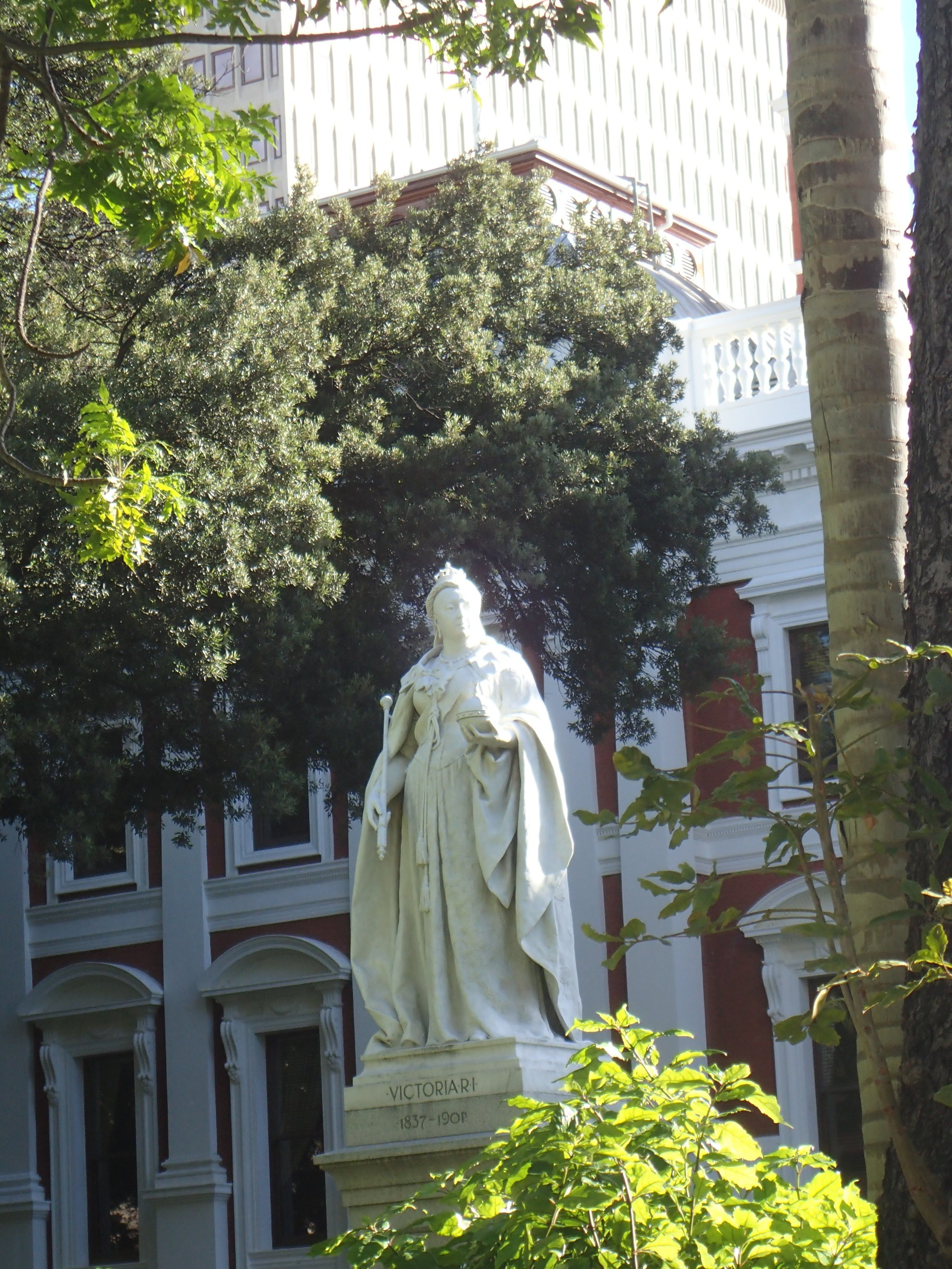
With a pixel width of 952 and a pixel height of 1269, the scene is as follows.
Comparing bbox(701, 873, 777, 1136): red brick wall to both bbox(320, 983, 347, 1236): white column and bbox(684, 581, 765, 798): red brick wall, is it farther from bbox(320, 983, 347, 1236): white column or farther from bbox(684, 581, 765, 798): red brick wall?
bbox(320, 983, 347, 1236): white column

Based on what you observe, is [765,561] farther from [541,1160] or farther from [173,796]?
[541,1160]

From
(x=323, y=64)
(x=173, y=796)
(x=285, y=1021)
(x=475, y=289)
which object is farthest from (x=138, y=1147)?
(x=323, y=64)

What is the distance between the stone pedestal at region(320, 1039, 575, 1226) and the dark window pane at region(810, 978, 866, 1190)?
41.4 ft

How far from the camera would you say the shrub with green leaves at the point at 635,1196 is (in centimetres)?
437

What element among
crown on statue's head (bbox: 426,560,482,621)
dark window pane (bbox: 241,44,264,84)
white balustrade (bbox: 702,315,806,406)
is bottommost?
crown on statue's head (bbox: 426,560,482,621)

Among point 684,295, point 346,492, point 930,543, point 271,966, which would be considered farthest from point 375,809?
point 684,295

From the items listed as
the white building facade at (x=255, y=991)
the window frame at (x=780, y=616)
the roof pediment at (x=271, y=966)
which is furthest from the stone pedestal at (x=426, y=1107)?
the roof pediment at (x=271, y=966)

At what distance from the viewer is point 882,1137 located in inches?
181

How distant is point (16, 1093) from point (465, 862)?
58.9 ft

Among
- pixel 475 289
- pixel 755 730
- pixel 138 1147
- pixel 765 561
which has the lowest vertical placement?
pixel 138 1147

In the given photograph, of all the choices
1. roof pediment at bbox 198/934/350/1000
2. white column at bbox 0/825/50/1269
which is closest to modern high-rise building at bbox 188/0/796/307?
white column at bbox 0/825/50/1269

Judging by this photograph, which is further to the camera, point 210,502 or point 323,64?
point 323,64

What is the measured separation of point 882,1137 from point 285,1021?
63.6 ft

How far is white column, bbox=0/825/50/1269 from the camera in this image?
24094 mm
